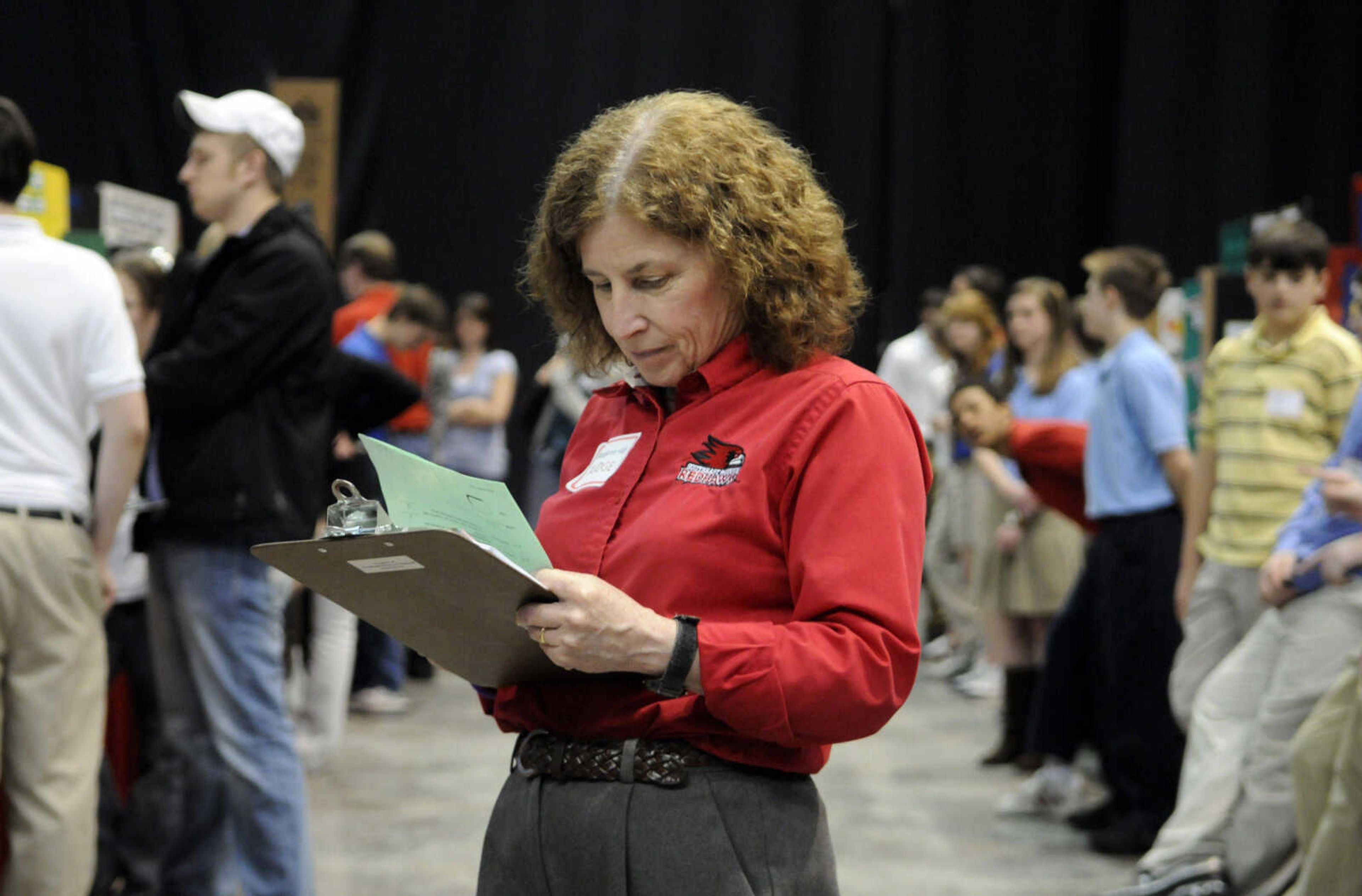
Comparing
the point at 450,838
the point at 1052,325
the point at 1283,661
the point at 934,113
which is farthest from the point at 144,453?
the point at 934,113

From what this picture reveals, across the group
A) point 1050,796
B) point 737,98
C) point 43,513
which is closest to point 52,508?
point 43,513

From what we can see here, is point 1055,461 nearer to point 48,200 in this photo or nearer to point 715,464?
point 48,200

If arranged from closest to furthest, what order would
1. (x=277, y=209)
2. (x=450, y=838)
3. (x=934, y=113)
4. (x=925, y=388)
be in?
(x=277, y=209) → (x=450, y=838) → (x=925, y=388) → (x=934, y=113)

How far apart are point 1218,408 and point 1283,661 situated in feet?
2.49

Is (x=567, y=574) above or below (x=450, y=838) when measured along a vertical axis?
above

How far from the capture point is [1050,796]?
437 centimetres

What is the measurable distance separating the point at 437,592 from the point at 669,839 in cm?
30

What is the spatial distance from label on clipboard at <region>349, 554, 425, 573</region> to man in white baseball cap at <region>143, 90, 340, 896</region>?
5.24ft

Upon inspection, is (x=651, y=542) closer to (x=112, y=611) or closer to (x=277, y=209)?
(x=277, y=209)

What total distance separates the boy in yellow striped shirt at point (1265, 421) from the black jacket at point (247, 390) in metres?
2.14

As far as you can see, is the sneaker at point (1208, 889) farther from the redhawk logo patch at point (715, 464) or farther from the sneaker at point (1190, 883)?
the redhawk logo patch at point (715, 464)

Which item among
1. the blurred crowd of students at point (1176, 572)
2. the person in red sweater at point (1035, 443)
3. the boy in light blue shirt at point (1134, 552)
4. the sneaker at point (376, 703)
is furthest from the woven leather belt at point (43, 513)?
the sneaker at point (376, 703)

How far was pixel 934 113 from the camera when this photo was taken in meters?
9.05

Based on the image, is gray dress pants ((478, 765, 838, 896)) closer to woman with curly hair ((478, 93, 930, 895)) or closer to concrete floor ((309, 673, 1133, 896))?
woman with curly hair ((478, 93, 930, 895))
